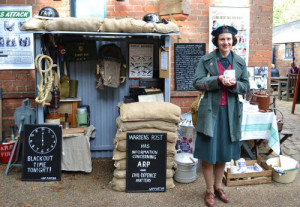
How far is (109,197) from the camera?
12.6ft

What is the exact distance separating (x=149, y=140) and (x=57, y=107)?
1578mm

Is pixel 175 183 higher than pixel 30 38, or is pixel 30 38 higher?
pixel 30 38

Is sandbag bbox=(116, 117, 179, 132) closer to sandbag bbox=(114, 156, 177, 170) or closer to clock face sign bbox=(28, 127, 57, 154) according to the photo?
sandbag bbox=(114, 156, 177, 170)

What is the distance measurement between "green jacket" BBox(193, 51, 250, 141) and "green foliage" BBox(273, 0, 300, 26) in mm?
23827

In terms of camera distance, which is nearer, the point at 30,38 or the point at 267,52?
the point at 30,38

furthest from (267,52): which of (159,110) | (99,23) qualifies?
(99,23)

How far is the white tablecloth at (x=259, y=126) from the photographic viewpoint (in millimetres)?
4594

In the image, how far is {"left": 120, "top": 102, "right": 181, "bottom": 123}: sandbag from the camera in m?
3.97

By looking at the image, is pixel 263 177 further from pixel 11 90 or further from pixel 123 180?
pixel 11 90

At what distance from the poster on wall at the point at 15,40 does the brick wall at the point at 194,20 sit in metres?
0.12

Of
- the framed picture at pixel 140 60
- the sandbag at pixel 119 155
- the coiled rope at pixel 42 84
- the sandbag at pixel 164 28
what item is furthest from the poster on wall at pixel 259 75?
the coiled rope at pixel 42 84

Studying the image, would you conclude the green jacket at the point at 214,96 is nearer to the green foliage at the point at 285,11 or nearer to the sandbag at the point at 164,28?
the sandbag at the point at 164,28

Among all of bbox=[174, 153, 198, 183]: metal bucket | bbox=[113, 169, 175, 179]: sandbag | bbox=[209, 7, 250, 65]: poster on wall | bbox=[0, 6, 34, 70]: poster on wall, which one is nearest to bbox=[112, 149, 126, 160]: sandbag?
bbox=[113, 169, 175, 179]: sandbag

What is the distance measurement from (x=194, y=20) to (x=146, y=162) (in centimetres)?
291
